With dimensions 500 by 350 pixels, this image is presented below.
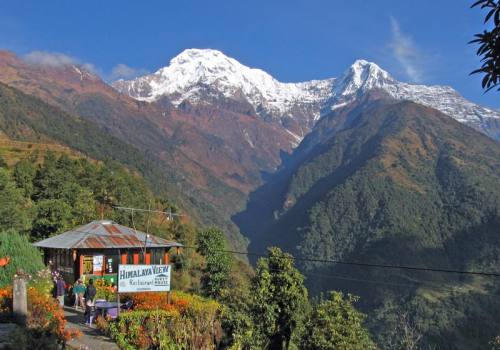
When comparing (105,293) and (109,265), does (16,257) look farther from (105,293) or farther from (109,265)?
(109,265)

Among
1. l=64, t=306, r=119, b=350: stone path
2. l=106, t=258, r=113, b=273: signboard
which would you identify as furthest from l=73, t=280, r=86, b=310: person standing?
l=106, t=258, r=113, b=273: signboard

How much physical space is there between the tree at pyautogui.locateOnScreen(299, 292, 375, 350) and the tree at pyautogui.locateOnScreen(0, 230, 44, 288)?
55.4 ft

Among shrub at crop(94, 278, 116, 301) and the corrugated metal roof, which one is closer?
shrub at crop(94, 278, 116, 301)

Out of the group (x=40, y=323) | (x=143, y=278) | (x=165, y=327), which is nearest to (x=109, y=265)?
(x=143, y=278)

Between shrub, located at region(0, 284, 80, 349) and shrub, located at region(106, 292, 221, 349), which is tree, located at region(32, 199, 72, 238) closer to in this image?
shrub, located at region(0, 284, 80, 349)

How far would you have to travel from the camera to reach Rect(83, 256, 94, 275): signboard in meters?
30.0

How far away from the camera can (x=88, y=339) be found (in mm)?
16766

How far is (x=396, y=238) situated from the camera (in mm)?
181250

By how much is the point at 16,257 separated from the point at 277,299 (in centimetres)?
1274

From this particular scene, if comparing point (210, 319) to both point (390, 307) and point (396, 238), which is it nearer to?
point (390, 307)

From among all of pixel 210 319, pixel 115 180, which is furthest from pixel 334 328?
pixel 115 180

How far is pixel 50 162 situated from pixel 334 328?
202 ft

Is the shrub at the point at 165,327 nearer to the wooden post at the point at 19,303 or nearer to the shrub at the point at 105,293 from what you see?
the wooden post at the point at 19,303

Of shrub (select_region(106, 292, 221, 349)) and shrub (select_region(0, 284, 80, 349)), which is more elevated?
shrub (select_region(0, 284, 80, 349))
